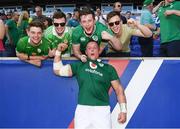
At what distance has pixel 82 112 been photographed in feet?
16.5

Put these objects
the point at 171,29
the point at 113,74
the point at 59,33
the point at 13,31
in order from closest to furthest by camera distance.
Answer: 1. the point at 113,74
2. the point at 59,33
3. the point at 171,29
4. the point at 13,31

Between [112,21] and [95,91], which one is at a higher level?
[112,21]

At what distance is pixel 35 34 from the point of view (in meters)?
5.67

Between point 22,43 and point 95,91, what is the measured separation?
1312 mm

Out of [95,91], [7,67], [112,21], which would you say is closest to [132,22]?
[112,21]

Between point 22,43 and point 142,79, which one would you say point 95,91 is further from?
point 22,43

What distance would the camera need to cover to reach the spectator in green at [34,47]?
5.64 meters

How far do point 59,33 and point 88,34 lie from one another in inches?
22.1

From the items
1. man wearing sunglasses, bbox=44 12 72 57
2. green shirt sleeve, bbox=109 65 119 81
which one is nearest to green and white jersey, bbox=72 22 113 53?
man wearing sunglasses, bbox=44 12 72 57

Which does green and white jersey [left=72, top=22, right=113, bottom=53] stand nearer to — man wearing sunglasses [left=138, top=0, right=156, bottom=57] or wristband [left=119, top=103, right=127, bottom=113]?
wristband [left=119, top=103, right=127, bottom=113]

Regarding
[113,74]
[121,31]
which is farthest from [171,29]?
[113,74]

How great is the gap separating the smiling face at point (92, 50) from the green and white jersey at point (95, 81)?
6 centimetres

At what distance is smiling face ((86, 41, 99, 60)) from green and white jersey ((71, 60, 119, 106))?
2.4 inches

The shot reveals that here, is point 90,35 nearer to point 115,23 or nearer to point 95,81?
point 115,23
